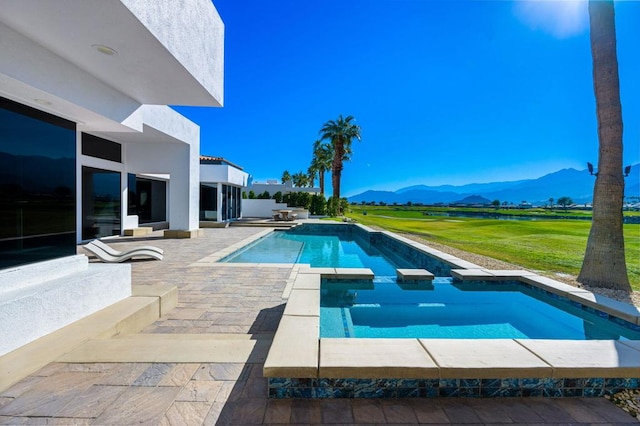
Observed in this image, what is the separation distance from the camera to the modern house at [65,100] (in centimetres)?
310

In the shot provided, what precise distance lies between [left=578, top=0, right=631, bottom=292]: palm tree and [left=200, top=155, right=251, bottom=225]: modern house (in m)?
16.9

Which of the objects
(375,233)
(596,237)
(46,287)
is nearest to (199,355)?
(46,287)

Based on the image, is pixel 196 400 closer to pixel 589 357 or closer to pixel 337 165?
pixel 589 357

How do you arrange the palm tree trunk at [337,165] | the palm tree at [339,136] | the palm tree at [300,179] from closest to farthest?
1. the palm tree at [339,136]
2. the palm tree trunk at [337,165]
3. the palm tree at [300,179]

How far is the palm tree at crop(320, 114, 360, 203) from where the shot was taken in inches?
1188

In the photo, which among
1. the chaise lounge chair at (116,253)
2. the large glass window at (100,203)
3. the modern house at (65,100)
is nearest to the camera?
the modern house at (65,100)

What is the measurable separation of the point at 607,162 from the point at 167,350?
8.75 m

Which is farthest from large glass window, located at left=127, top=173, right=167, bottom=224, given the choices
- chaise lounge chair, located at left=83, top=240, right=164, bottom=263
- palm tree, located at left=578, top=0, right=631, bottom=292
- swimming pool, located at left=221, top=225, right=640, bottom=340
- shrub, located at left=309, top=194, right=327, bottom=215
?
palm tree, located at left=578, top=0, right=631, bottom=292

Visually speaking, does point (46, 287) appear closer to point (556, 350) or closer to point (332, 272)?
point (332, 272)

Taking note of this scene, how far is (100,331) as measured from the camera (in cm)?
314

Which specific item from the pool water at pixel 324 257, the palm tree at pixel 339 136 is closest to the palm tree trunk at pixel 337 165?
the palm tree at pixel 339 136

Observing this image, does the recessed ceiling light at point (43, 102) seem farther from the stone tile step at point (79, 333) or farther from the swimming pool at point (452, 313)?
the swimming pool at point (452, 313)

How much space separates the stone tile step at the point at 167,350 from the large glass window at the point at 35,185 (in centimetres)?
161

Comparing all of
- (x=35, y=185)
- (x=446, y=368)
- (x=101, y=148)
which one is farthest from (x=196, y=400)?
(x=101, y=148)
